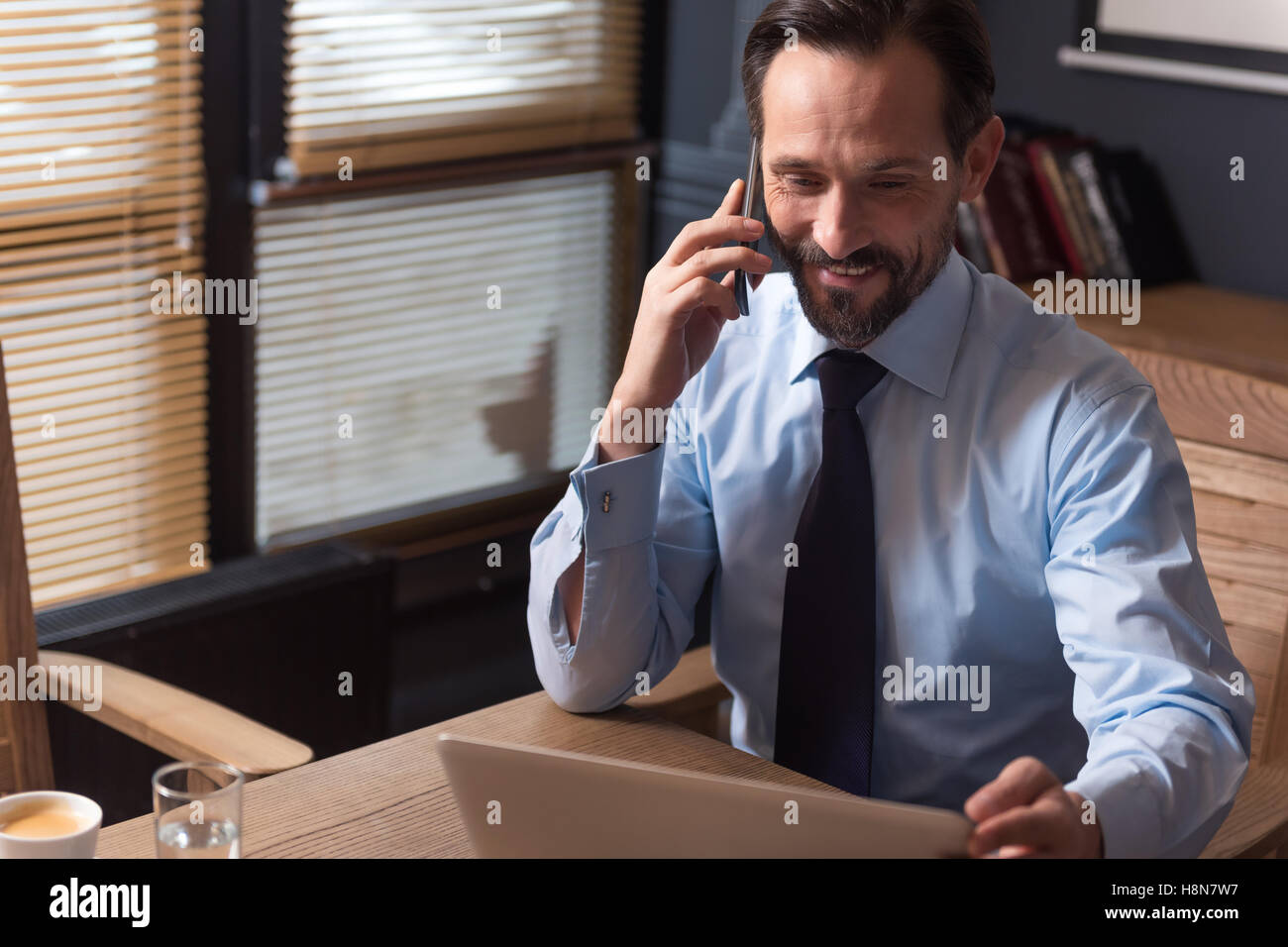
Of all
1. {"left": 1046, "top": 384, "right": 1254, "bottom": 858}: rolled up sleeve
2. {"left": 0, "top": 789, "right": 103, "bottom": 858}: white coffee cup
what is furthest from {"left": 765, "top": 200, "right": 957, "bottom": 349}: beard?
{"left": 0, "top": 789, "right": 103, "bottom": 858}: white coffee cup

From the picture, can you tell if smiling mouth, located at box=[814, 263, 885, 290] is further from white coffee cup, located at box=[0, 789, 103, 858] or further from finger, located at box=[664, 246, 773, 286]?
white coffee cup, located at box=[0, 789, 103, 858]

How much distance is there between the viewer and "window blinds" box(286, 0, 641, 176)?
3.10 meters

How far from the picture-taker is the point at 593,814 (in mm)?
1023

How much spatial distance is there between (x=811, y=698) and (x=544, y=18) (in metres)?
2.38

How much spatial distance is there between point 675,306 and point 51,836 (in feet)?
2.42

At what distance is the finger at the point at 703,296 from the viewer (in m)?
1.48

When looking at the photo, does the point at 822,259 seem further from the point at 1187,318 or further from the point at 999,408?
the point at 1187,318

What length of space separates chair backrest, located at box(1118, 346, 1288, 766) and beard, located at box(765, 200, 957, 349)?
1.79ft

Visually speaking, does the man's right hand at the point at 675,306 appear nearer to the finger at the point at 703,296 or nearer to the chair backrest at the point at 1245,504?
the finger at the point at 703,296

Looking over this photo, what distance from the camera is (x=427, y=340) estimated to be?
11.2 ft

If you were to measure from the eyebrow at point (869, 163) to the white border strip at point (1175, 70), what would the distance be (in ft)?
5.59

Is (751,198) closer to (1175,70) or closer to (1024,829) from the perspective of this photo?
(1024,829)

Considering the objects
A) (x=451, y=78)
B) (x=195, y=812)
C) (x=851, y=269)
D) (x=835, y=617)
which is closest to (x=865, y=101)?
(x=851, y=269)
